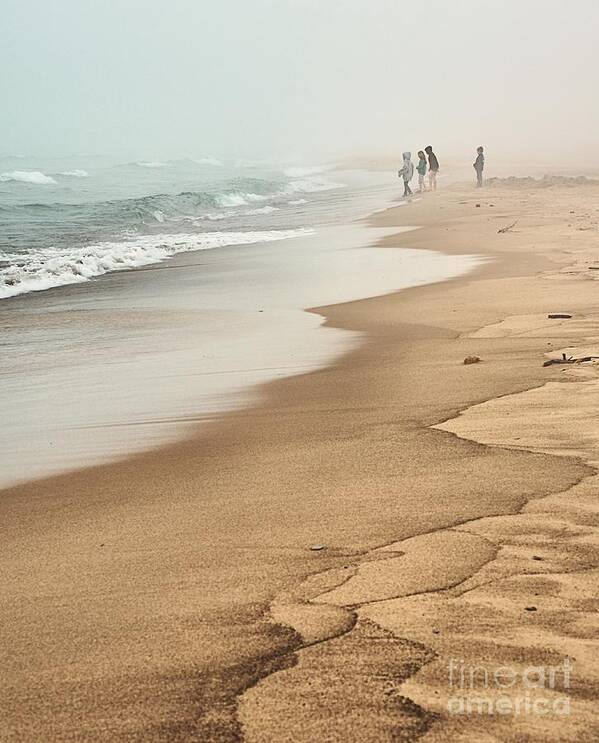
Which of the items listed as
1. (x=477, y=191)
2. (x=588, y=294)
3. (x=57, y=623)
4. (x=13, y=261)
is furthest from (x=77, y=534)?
(x=477, y=191)

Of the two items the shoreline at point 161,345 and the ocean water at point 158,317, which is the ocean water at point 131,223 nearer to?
the ocean water at point 158,317

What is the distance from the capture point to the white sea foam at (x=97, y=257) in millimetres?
13703

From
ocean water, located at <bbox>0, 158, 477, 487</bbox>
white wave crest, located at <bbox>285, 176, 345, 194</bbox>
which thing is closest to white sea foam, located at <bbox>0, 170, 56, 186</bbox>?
white wave crest, located at <bbox>285, 176, 345, 194</bbox>

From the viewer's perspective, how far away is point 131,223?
24875 millimetres

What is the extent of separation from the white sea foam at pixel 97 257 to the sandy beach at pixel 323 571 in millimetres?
9133

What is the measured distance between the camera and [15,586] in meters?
2.88

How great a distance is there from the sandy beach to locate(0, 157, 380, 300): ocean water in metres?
9.32

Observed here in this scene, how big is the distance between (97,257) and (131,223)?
9.10 m

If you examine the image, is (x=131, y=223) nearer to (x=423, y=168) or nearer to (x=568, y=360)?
(x=423, y=168)

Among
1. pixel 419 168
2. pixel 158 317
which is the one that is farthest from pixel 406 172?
pixel 158 317

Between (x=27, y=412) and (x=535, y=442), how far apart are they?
131 inches

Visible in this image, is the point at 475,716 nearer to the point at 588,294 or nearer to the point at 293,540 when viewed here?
the point at 293,540

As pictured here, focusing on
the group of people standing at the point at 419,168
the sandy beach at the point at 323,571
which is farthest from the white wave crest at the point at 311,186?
the sandy beach at the point at 323,571

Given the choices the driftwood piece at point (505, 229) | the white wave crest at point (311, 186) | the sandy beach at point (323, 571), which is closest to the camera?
the sandy beach at point (323, 571)
